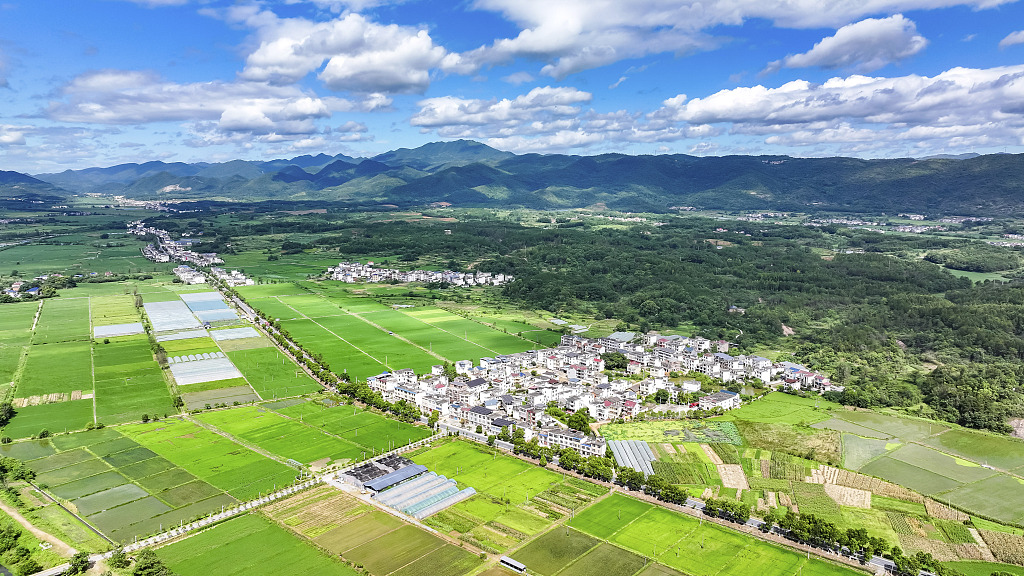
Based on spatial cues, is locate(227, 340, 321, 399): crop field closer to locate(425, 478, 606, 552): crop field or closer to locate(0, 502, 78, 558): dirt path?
locate(0, 502, 78, 558): dirt path

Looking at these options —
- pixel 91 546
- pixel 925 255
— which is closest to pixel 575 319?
pixel 91 546

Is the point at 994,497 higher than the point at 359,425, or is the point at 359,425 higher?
the point at 359,425

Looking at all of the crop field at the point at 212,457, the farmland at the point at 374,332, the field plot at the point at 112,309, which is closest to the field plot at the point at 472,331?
the farmland at the point at 374,332

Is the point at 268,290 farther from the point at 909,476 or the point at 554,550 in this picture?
the point at 909,476

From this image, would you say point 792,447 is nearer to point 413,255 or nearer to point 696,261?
point 696,261

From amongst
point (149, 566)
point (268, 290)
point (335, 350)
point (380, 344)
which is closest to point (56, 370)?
point (335, 350)

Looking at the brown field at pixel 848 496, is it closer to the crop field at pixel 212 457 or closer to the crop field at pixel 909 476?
the crop field at pixel 909 476
